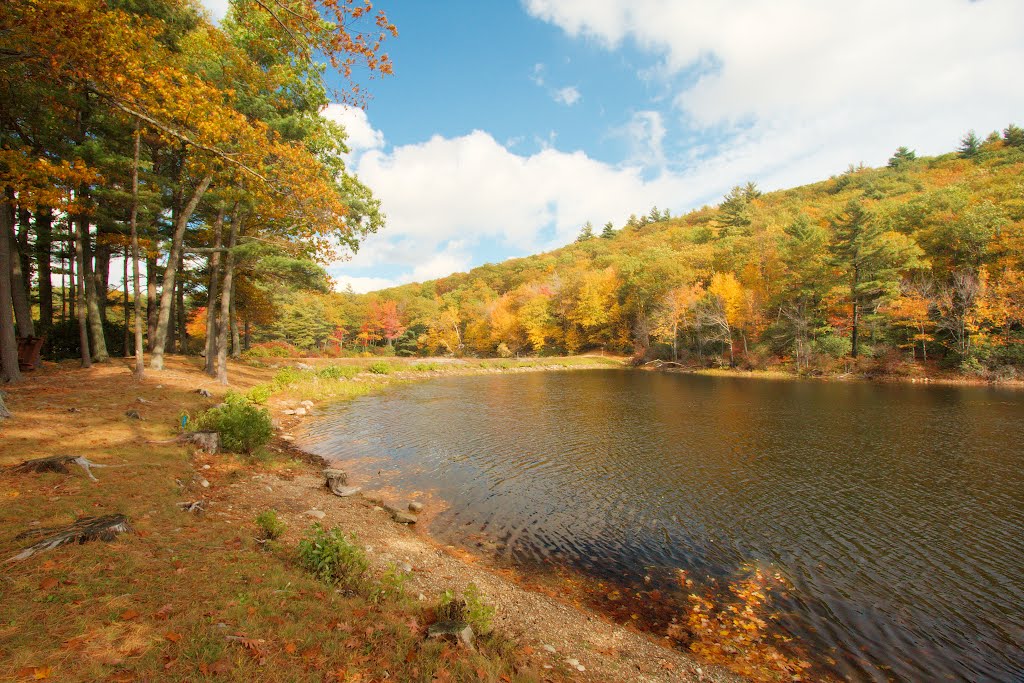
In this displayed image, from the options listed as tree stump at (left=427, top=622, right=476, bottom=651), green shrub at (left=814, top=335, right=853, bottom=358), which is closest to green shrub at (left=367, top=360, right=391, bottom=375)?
tree stump at (left=427, top=622, right=476, bottom=651)

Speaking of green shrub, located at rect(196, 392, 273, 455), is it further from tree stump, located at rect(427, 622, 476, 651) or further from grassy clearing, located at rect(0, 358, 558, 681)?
tree stump, located at rect(427, 622, 476, 651)

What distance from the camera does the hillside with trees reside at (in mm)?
33562

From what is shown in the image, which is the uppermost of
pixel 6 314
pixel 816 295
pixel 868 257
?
pixel 868 257

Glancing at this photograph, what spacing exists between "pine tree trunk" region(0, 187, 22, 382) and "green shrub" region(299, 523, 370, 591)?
1285 centimetres

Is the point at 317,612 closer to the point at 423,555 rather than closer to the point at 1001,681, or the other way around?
the point at 423,555

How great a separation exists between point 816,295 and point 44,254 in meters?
56.9

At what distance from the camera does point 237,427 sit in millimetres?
11266

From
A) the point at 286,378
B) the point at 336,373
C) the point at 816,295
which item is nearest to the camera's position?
the point at 286,378

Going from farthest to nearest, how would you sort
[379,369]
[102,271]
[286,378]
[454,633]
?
1. [379,369]
2. [286,378]
3. [102,271]
4. [454,633]

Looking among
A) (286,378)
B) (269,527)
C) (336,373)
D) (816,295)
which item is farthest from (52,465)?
(816,295)

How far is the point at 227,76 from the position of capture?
15.6 metres

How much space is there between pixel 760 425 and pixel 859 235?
1217 inches

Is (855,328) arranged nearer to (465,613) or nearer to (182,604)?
(465,613)

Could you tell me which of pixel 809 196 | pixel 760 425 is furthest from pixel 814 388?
pixel 809 196
